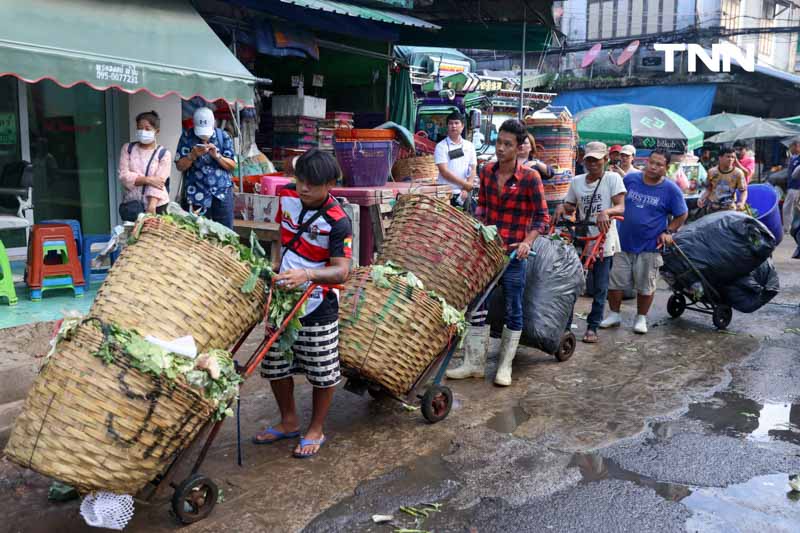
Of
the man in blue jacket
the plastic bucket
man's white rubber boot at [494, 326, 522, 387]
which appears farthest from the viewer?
the plastic bucket

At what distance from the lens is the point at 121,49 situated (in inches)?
253

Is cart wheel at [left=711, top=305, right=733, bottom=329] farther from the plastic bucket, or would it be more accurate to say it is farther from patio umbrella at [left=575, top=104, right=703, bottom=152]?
patio umbrella at [left=575, top=104, right=703, bottom=152]

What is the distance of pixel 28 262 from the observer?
6504mm

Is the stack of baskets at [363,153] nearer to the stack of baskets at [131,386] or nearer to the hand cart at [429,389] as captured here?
the hand cart at [429,389]

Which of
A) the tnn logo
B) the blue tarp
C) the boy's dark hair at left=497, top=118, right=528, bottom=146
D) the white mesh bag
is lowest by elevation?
the white mesh bag

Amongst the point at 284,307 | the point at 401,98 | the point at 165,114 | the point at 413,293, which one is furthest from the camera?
the point at 401,98

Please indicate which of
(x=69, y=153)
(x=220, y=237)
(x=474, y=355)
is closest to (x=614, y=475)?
(x=474, y=355)

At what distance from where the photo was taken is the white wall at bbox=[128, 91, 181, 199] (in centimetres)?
799

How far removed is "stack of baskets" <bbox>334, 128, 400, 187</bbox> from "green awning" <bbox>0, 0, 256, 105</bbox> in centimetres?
124

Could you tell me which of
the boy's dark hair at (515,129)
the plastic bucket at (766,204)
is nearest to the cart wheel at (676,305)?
the plastic bucket at (766,204)

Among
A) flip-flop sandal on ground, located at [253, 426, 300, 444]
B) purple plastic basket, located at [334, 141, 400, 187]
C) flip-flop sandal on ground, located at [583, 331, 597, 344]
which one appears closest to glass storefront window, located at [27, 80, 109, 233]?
purple plastic basket, located at [334, 141, 400, 187]

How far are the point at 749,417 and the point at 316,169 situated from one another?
11.5ft

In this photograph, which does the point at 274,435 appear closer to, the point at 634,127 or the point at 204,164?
the point at 204,164

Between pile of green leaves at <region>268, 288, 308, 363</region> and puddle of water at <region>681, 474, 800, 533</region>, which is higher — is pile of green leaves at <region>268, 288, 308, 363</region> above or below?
above
